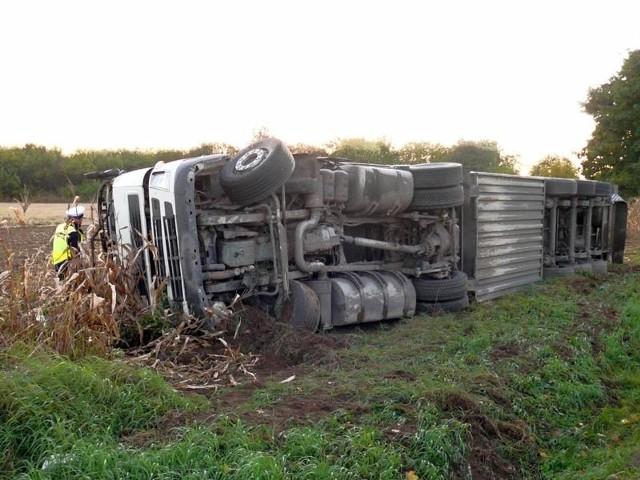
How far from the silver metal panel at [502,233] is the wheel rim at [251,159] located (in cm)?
373

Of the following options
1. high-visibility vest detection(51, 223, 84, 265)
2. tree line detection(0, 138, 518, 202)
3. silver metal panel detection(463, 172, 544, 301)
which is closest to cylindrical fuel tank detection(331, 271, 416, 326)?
silver metal panel detection(463, 172, 544, 301)

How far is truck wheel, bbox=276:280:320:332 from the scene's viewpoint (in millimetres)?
6344

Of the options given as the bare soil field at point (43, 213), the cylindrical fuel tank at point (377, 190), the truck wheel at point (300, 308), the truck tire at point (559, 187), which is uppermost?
the cylindrical fuel tank at point (377, 190)

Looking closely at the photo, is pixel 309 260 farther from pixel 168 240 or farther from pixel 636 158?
pixel 636 158

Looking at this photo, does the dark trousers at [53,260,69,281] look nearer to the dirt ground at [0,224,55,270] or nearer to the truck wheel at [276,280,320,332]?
the dirt ground at [0,224,55,270]

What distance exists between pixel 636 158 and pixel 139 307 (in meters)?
25.6

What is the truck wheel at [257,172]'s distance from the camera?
6.09m

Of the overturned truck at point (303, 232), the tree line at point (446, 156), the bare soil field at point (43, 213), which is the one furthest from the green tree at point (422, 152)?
the overturned truck at point (303, 232)

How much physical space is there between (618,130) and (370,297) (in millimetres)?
23561

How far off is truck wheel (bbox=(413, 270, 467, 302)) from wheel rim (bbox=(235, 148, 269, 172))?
9.34 ft

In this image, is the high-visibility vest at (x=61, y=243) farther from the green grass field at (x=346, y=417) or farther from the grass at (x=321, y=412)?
the green grass field at (x=346, y=417)

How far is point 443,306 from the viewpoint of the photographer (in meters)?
8.04

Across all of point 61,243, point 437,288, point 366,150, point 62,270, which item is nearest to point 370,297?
point 437,288

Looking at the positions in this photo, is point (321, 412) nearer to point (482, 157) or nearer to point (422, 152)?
point (422, 152)
